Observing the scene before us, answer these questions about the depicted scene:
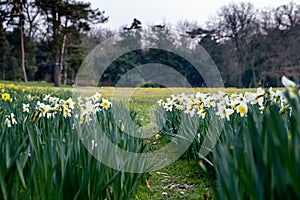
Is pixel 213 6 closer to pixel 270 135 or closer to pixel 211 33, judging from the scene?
pixel 211 33

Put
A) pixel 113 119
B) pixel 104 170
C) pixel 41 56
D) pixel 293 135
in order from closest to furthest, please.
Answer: pixel 293 135, pixel 104 170, pixel 113 119, pixel 41 56

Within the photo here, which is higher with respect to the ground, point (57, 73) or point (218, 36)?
point (218, 36)

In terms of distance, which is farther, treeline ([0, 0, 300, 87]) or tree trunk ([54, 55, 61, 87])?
tree trunk ([54, 55, 61, 87])

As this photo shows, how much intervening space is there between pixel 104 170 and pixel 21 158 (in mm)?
396

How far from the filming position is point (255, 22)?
2575 cm

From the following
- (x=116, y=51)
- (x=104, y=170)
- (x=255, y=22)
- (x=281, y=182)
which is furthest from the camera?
(x=255, y=22)

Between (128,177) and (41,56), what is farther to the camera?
(41,56)

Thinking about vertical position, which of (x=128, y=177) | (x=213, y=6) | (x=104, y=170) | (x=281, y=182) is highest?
(x=213, y=6)

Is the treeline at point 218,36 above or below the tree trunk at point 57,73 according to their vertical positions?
above

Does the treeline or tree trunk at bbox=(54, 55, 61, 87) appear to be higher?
the treeline

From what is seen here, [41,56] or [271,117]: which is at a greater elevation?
[41,56]

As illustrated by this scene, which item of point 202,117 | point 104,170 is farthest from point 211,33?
point 104,170

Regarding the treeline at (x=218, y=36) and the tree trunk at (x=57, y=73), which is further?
the tree trunk at (x=57, y=73)

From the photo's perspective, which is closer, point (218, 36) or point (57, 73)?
point (57, 73)
